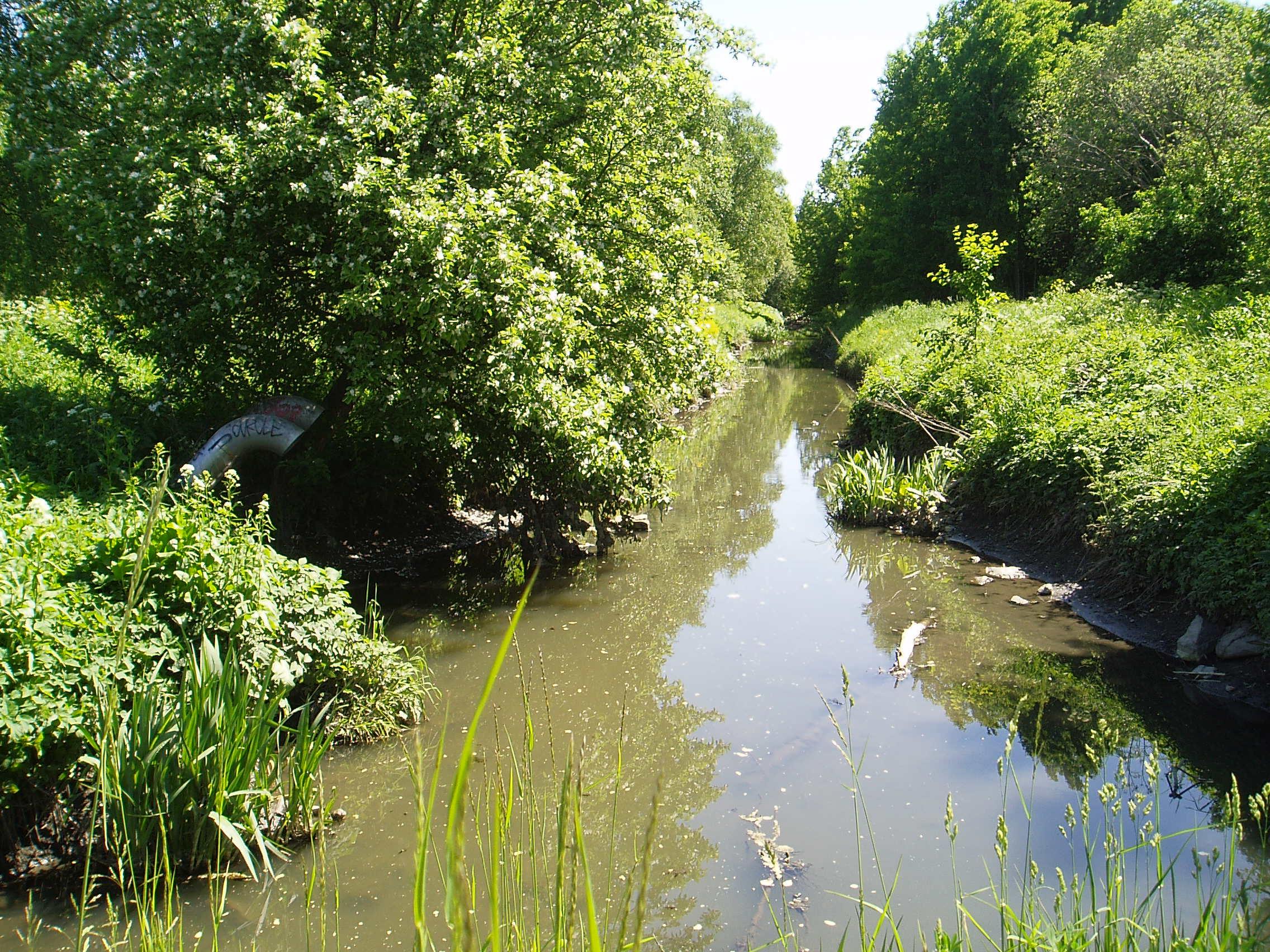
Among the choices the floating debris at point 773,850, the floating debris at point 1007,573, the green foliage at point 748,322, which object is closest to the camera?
the floating debris at point 773,850

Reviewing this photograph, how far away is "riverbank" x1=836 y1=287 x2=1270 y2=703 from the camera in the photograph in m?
7.30

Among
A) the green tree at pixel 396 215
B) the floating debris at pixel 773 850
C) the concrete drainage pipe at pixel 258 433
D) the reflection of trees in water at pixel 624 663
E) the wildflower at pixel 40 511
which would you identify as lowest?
the floating debris at pixel 773 850

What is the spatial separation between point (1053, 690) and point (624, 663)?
11.1 feet

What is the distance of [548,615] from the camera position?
9023mm

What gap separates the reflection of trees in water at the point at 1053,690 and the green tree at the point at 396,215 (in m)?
3.33

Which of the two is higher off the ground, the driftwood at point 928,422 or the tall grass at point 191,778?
the driftwood at point 928,422

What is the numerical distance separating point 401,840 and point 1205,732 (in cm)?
534

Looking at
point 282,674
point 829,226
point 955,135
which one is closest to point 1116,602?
point 282,674

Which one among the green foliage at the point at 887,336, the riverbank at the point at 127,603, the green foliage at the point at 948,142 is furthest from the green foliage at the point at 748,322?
the riverbank at the point at 127,603

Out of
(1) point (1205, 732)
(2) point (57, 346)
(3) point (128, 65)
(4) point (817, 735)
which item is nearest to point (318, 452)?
(2) point (57, 346)

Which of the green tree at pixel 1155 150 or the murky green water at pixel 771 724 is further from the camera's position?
the green tree at pixel 1155 150

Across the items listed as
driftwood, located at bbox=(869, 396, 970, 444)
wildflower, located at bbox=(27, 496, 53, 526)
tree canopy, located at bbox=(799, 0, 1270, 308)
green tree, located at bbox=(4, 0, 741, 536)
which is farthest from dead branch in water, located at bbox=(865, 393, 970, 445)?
wildflower, located at bbox=(27, 496, 53, 526)

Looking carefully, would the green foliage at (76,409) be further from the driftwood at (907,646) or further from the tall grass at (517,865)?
the driftwood at (907,646)

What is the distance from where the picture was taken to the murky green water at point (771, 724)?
15.5 feet
